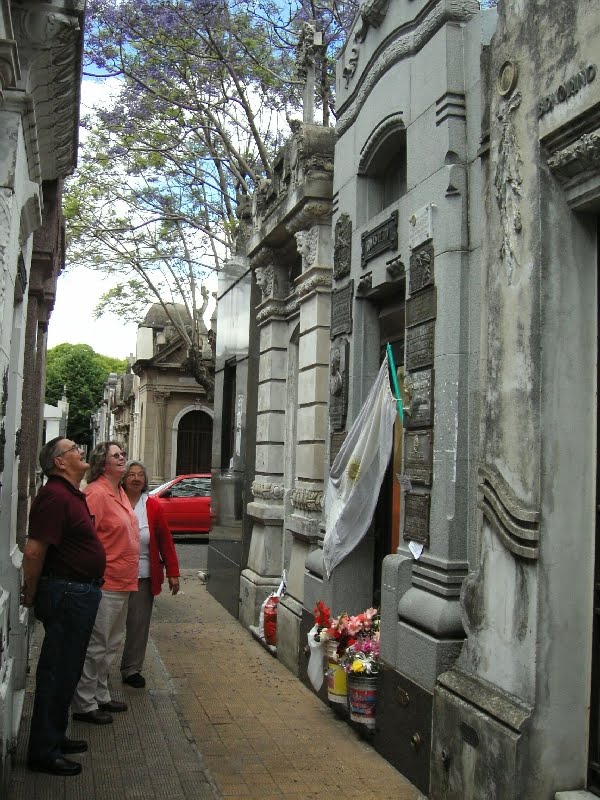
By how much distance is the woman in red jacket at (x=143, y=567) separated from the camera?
788cm

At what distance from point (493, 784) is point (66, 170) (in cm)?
611

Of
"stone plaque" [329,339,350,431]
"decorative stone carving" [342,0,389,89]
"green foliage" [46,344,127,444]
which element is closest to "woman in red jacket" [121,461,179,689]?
"stone plaque" [329,339,350,431]

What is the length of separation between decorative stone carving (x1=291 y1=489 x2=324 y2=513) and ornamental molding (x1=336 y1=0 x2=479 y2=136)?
3464mm

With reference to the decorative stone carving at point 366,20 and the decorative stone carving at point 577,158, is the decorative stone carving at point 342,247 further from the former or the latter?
the decorative stone carving at point 577,158

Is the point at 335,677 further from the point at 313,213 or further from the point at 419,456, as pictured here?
the point at 313,213

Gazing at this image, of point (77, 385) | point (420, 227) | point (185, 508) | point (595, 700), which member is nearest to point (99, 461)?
point (420, 227)

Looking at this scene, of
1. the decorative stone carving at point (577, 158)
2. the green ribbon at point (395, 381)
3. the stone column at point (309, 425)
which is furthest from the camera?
the stone column at point (309, 425)

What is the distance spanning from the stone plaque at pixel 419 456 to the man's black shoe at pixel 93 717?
2.99 metres

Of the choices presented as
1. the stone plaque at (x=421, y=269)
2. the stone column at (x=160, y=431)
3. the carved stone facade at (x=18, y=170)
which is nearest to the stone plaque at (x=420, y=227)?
the stone plaque at (x=421, y=269)

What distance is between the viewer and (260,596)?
10.3m

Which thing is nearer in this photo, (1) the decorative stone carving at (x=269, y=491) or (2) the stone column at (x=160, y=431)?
(1) the decorative stone carving at (x=269, y=491)

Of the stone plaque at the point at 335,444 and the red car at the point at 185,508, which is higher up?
the stone plaque at the point at 335,444

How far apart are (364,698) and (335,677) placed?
0.43m

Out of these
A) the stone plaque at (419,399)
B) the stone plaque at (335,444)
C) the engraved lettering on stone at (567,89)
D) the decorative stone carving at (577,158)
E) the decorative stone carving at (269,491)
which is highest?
the engraved lettering on stone at (567,89)
